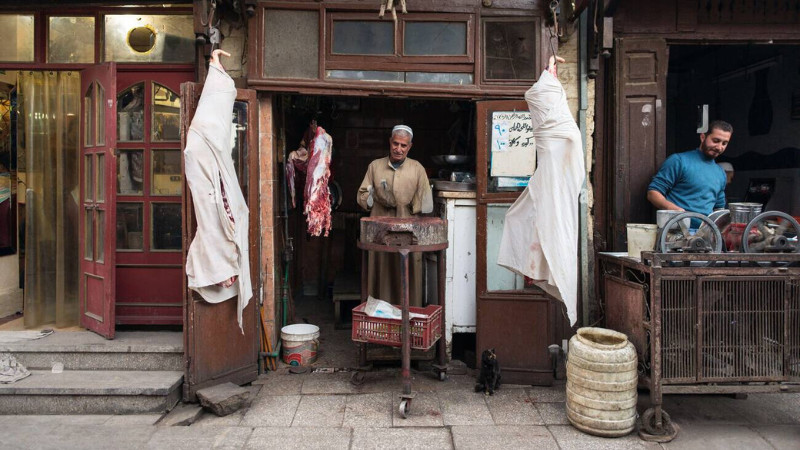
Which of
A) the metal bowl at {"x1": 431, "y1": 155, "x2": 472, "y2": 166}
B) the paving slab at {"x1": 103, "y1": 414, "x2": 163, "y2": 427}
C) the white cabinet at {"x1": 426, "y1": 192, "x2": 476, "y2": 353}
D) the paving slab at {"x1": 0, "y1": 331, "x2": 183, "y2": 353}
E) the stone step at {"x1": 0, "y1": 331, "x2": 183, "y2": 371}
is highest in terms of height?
the metal bowl at {"x1": 431, "y1": 155, "x2": 472, "y2": 166}

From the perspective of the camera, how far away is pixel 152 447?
4.02 m

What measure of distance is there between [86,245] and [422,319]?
3500 mm

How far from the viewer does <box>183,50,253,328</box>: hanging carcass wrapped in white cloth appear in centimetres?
455

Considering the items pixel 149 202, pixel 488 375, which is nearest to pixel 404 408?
pixel 488 375

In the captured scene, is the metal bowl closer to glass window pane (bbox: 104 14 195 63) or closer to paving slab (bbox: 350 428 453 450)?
glass window pane (bbox: 104 14 195 63)

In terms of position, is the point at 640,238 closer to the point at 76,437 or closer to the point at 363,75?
the point at 363,75

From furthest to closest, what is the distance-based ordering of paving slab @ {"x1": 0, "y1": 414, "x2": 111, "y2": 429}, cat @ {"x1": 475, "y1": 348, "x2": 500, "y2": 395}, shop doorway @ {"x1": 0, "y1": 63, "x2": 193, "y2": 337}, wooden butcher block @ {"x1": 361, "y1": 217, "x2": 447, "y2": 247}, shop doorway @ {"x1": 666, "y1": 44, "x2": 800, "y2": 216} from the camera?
shop doorway @ {"x1": 666, "y1": 44, "x2": 800, "y2": 216}, shop doorway @ {"x1": 0, "y1": 63, "x2": 193, "y2": 337}, cat @ {"x1": 475, "y1": 348, "x2": 500, "y2": 395}, wooden butcher block @ {"x1": 361, "y1": 217, "x2": 447, "y2": 247}, paving slab @ {"x1": 0, "y1": 414, "x2": 111, "y2": 429}

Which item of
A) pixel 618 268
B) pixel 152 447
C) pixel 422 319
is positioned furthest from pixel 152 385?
pixel 618 268

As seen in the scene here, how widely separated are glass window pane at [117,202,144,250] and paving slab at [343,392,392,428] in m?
2.74

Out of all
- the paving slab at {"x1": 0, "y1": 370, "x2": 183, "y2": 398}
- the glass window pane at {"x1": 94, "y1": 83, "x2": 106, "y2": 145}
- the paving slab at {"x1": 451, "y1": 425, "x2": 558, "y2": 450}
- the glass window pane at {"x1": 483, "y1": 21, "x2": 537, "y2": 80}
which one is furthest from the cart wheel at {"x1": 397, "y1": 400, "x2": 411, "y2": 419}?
the glass window pane at {"x1": 94, "y1": 83, "x2": 106, "y2": 145}

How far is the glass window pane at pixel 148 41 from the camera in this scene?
5.65 meters

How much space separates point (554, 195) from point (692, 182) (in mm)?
1679

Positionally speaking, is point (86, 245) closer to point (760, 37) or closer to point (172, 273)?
point (172, 273)

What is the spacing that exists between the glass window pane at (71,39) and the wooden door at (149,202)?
1.66 ft
